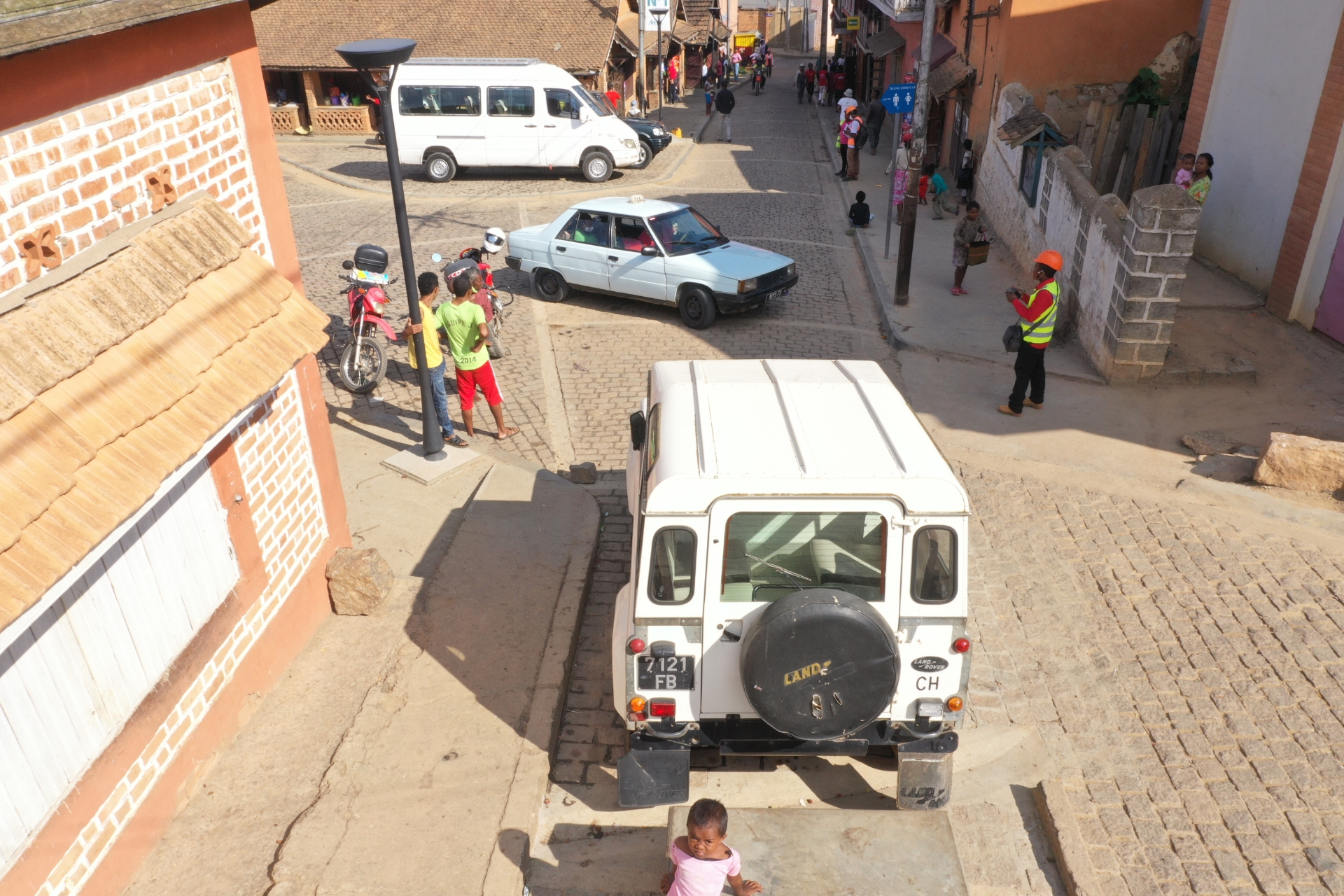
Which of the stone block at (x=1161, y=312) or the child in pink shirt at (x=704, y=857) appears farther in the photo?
the stone block at (x=1161, y=312)

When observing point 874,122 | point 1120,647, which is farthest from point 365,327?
point 874,122

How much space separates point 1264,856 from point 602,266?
10569 mm

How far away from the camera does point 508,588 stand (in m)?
7.24

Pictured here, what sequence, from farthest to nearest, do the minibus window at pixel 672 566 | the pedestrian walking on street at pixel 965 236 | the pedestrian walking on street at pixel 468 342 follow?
the pedestrian walking on street at pixel 965 236
the pedestrian walking on street at pixel 468 342
the minibus window at pixel 672 566

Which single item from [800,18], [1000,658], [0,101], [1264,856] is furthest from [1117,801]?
[800,18]

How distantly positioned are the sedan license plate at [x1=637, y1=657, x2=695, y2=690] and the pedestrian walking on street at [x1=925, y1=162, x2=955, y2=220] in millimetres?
16195

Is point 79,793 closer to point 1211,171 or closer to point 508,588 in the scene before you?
point 508,588

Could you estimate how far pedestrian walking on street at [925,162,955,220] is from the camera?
63.0 ft

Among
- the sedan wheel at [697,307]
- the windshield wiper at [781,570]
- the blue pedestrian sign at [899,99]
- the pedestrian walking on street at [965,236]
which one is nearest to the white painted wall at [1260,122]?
the pedestrian walking on street at [965,236]

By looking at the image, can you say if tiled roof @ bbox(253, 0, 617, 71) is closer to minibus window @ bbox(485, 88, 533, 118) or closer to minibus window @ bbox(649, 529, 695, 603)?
minibus window @ bbox(485, 88, 533, 118)

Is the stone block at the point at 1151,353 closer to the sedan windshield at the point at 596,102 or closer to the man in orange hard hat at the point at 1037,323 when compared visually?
the man in orange hard hat at the point at 1037,323

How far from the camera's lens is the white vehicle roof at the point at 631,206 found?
44.0 feet

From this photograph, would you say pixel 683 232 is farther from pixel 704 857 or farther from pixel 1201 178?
pixel 704 857

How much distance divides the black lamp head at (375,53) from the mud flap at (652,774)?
5.69m
